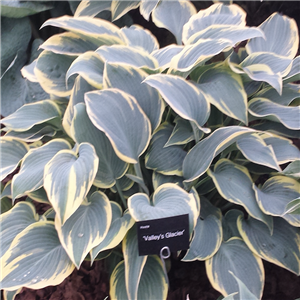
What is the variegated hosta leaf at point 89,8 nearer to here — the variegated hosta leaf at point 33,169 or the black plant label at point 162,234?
the variegated hosta leaf at point 33,169

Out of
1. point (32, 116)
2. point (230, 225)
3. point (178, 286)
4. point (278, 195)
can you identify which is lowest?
point (178, 286)

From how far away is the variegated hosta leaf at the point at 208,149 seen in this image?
2.24 ft

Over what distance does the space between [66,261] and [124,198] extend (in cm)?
27

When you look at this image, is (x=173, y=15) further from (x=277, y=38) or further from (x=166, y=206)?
(x=166, y=206)

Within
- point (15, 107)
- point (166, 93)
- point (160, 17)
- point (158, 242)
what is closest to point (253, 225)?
point (158, 242)

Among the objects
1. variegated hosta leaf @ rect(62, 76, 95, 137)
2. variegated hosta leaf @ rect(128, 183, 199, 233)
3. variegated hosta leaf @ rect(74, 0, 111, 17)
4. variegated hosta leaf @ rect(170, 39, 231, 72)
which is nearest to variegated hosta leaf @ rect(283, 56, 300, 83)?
variegated hosta leaf @ rect(170, 39, 231, 72)

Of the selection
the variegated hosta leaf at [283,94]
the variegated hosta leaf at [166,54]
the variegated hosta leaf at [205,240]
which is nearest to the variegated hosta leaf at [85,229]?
the variegated hosta leaf at [205,240]

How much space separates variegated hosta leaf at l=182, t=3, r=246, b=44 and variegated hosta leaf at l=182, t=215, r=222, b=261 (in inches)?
23.1

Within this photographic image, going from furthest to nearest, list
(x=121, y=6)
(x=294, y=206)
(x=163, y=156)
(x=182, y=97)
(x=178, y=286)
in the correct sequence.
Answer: (x=121, y=6)
(x=178, y=286)
(x=163, y=156)
(x=182, y=97)
(x=294, y=206)

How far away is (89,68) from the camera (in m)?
0.84

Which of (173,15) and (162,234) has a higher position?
(173,15)

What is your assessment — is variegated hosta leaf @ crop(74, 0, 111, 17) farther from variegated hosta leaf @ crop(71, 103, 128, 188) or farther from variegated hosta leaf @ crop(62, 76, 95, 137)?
variegated hosta leaf @ crop(71, 103, 128, 188)

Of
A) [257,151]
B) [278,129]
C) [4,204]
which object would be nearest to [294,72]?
[278,129]

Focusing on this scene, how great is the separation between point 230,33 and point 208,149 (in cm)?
33
